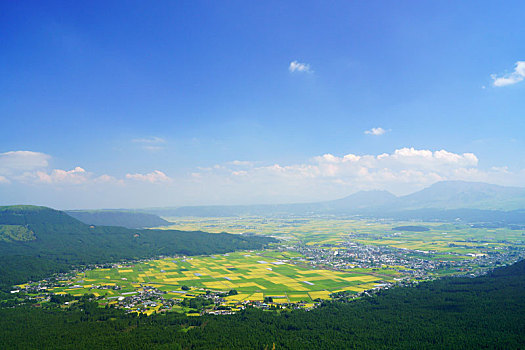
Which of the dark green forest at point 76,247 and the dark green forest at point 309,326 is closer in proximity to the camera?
the dark green forest at point 309,326

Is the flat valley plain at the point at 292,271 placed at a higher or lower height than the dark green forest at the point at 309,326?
lower

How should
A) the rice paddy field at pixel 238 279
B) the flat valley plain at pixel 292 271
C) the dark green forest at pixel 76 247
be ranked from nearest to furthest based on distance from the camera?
the flat valley plain at pixel 292 271
the rice paddy field at pixel 238 279
the dark green forest at pixel 76 247

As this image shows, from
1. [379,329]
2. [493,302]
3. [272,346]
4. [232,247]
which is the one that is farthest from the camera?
[232,247]

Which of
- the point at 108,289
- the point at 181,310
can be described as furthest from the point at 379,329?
the point at 108,289

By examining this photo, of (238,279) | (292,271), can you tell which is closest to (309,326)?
(238,279)

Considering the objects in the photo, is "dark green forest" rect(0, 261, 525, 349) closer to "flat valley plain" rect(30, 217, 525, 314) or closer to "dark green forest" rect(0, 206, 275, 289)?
"flat valley plain" rect(30, 217, 525, 314)

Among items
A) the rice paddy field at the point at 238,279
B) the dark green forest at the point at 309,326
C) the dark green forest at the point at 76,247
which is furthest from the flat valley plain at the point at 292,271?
the dark green forest at the point at 76,247

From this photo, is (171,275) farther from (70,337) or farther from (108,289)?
(70,337)

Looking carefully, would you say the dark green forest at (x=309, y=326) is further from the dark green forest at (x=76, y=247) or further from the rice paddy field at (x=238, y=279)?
the dark green forest at (x=76, y=247)
